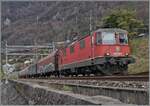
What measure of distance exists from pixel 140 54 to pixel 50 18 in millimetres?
78814

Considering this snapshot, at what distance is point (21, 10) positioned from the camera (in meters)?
123

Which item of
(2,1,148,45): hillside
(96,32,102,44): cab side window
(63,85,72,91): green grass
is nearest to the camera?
(63,85,72,91): green grass

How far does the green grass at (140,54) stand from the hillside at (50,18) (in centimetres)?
3457

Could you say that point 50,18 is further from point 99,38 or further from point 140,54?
point 99,38

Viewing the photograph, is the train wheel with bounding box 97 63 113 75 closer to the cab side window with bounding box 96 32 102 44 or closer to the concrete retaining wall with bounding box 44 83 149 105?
the cab side window with bounding box 96 32 102 44

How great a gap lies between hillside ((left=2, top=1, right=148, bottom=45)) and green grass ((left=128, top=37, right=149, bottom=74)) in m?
34.6

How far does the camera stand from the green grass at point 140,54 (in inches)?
1022

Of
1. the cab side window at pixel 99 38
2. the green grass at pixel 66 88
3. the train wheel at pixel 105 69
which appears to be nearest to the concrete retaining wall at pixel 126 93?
the green grass at pixel 66 88

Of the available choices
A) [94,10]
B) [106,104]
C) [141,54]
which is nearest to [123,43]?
[141,54]

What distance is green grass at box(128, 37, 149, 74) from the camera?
2595cm

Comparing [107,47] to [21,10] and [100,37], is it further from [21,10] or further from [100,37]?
[21,10]

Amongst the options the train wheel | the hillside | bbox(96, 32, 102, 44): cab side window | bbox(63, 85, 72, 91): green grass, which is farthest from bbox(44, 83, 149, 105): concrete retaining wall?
the hillside

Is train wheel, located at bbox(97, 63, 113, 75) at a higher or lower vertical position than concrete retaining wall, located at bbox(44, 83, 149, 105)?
higher

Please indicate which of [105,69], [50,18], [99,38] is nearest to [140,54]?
[99,38]
